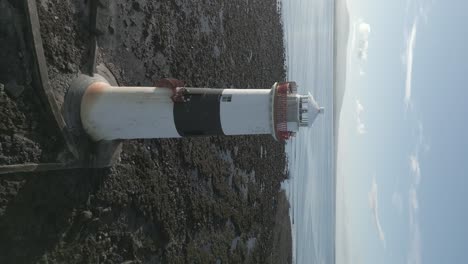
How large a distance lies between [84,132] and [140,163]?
2027 mm

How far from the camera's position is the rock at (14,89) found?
5.11 metres

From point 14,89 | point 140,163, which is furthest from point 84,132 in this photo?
point 140,163

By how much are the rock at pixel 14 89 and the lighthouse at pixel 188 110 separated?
2.63 feet

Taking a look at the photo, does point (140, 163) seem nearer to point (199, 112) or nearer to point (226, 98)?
point (199, 112)

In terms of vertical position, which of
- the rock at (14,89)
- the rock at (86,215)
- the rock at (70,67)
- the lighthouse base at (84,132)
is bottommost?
the rock at (86,215)

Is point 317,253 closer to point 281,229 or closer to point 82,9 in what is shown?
point 281,229

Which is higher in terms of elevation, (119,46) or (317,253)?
(119,46)

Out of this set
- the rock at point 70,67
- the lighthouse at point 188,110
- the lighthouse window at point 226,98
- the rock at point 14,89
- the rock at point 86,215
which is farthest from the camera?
the rock at point 86,215

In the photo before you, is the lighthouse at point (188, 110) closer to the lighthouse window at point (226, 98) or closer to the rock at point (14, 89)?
the lighthouse window at point (226, 98)

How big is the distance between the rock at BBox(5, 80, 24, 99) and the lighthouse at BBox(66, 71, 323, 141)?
80 centimetres

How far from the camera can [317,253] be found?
29.5 meters

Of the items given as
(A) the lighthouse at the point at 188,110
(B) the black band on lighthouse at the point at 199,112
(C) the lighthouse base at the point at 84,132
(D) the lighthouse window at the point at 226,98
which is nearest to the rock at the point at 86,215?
(C) the lighthouse base at the point at 84,132

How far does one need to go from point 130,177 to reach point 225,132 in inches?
106

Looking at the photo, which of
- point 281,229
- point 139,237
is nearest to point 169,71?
point 139,237
